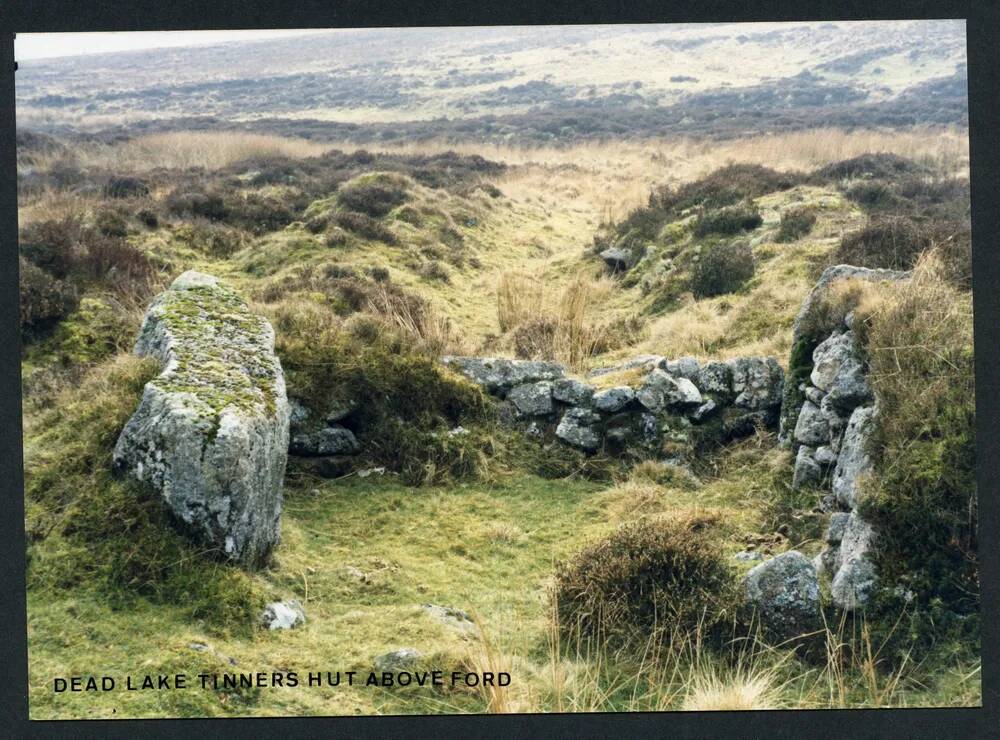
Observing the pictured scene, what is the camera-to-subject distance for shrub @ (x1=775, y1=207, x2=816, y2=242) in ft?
51.6

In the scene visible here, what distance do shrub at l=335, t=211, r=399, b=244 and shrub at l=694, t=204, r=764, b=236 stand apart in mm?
6061

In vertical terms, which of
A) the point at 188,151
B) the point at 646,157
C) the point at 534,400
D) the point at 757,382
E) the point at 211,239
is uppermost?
the point at 188,151

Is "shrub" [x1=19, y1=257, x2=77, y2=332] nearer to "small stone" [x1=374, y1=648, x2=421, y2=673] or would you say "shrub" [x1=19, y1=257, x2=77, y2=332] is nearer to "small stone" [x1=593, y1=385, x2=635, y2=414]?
"small stone" [x1=593, y1=385, x2=635, y2=414]

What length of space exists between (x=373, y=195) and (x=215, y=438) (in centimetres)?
1404

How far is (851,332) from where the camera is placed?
8.20m

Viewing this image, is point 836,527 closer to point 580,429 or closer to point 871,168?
point 580,429

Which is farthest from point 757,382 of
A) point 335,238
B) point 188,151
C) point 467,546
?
point 188,151

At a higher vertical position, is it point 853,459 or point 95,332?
point 95,332

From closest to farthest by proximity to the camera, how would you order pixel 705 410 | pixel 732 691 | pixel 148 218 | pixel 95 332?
1. pixel 732 691
2. pixel 705 410
3. pixel 95 332
4. pixel 148 218

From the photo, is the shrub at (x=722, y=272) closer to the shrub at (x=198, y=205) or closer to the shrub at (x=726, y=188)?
the shrub at (x=726, y=188)

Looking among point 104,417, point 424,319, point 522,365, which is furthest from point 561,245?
point 104,417

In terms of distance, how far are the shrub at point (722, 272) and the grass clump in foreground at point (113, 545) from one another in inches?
384

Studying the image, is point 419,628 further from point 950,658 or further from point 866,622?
point 950,658

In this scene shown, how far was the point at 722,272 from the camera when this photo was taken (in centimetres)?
1475
